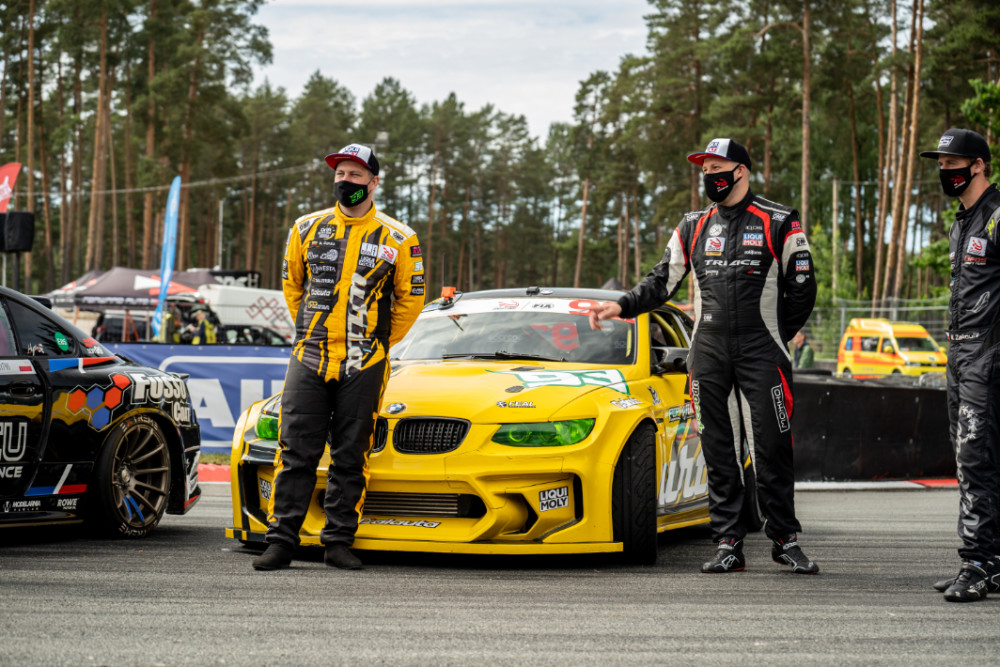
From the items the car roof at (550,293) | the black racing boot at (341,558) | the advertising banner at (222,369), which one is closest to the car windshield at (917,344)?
the advertising banner at (222,369)

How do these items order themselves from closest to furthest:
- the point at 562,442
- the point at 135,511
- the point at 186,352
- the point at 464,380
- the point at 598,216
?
the point at 562,442 < the point at 464,380 < the point at 135,511 < the point at 186,352 < the point at 598,216

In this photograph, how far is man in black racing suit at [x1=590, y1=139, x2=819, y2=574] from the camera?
5637 mm

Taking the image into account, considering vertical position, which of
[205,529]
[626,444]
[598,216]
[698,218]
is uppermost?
[598,216]

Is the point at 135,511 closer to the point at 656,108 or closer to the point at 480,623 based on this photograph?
the point at 480,623

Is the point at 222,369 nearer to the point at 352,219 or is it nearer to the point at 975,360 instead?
the point at 352,219

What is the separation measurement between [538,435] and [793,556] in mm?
1437

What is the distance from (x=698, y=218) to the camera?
5.92 m

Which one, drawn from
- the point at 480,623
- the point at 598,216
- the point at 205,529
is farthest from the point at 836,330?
the point at 598,216

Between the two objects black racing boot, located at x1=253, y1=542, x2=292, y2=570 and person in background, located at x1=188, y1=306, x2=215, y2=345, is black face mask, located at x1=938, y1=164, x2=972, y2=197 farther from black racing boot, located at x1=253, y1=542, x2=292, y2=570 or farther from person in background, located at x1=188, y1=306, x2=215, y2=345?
person in background, located at x1=188, y1=306, x2=215, y2=345

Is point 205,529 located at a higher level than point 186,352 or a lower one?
lower

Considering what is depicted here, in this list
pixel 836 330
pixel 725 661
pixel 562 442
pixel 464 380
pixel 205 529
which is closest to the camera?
pixel 725 661

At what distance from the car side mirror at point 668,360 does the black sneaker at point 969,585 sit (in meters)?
1.97

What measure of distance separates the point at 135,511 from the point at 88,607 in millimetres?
2269

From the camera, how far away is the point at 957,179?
543 centimetres
